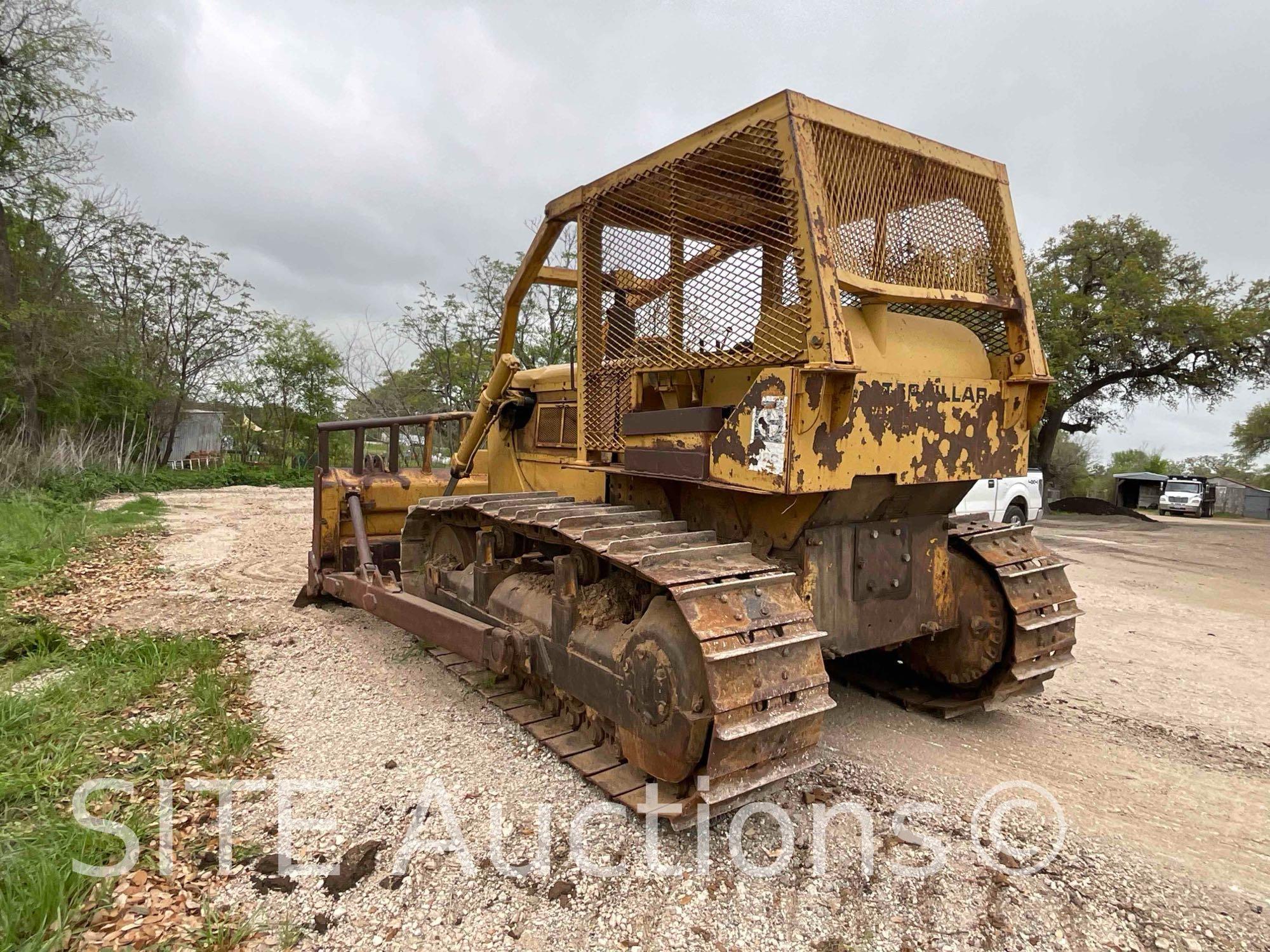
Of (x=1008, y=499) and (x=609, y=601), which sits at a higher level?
(x=1008, y=499)

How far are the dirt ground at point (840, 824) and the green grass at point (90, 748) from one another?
0.33 m

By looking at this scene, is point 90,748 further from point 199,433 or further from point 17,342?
point 199,433

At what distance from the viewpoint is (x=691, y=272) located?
331 centimetres

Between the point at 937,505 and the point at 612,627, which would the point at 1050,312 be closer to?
the point at 937,505

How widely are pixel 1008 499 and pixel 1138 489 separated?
57.6ft

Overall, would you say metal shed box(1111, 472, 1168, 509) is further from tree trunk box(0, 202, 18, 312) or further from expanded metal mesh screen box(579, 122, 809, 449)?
tree trunk box(0, 202, 18, 312)

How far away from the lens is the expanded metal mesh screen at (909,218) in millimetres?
3020

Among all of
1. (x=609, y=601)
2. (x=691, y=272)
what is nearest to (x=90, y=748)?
(x=609, y=601)

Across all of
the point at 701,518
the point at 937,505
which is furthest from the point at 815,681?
the point at 937,505

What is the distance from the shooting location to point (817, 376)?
2.79 meters

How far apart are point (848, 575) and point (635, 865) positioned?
1574 millimetres

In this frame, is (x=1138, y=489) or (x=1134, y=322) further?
(x=1138, y=489)

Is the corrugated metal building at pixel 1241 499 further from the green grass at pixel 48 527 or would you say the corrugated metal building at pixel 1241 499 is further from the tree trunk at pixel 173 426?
the tree trunk at pixel 173 426

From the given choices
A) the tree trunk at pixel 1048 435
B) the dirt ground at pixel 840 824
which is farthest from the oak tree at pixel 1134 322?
the dirt ground at pixel 840 824
